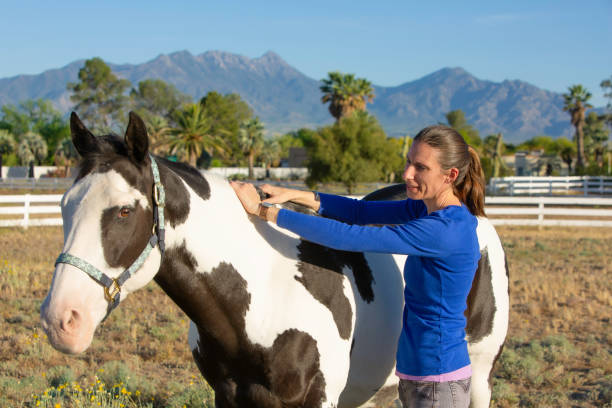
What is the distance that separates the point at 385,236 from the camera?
228cm

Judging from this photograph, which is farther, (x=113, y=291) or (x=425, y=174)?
(x=425, y=174)

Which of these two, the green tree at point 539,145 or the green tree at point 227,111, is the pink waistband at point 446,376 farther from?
the green tree at point 539,145

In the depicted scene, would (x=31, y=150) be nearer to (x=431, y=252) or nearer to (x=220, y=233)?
(x=220, y=233)

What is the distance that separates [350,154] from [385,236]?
101 feet

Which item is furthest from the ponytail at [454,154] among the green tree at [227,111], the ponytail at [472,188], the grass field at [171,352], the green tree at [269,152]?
→ the green tree at [227,111]

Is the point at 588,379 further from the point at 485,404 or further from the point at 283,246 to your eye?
the point at 283,246

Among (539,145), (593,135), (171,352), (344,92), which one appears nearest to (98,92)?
(344,92)

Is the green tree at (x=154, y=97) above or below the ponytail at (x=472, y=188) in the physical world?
above

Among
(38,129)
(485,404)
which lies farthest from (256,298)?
(38,129)

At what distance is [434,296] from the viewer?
7.65ft

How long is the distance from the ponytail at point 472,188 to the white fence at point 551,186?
31.2 m

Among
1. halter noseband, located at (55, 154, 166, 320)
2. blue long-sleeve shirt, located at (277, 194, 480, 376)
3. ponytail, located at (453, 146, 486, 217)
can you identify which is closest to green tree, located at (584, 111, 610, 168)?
ponytail, located at (453, 146, 486, 217)

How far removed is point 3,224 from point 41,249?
14.7ft

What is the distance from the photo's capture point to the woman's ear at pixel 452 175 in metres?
2.41
